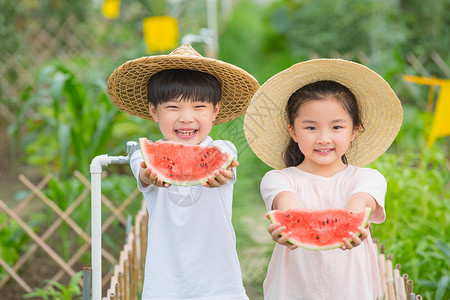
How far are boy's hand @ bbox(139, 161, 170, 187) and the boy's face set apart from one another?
189 mm

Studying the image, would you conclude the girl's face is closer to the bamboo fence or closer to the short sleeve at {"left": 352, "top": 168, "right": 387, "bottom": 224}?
the short sleeve at {"left": 352, "top": 168, "right": 387, "bottom": 224}

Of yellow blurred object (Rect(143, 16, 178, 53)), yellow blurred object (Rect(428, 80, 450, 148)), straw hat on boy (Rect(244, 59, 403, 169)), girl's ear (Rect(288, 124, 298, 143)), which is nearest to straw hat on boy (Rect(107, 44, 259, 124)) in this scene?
straw hat on boy (Rect(244, 59, 403, 169))

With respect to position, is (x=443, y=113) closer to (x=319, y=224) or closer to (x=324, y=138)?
(x=324, y=138)

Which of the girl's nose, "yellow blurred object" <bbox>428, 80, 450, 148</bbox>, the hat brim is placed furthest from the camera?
"yellow blurred object" <bbox>428, 80, 450, 148</bbox>

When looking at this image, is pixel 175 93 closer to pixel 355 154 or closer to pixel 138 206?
pixel 355 154

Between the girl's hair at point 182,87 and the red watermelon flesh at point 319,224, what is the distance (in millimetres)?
573

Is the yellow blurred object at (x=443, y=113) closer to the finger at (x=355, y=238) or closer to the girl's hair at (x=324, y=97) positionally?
the girl's hair at (x=324, y=97)

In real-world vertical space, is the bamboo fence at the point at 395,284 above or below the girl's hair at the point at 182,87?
below

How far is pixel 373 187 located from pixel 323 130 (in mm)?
278

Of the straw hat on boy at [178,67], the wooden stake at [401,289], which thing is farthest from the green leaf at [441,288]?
the straw hat on boy at [178,67]

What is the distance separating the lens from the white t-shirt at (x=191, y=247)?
2068 millimetres

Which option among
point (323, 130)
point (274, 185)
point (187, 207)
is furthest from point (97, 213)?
point (323, 130)

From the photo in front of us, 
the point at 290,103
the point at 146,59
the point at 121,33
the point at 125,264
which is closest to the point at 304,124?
the point at 290,103

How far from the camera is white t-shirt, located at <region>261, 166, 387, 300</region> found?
2.03m
